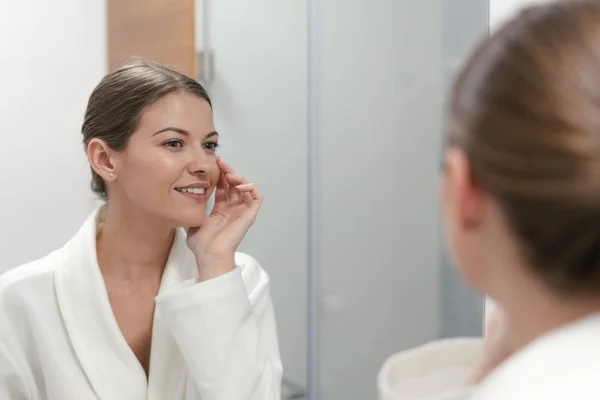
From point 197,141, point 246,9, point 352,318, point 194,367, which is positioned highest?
point 246,9

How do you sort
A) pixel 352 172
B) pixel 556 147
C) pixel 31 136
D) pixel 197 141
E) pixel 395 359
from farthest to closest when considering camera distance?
pixel 31 136
pixel 352 172
pixel 197 141
pixel 395 359
pixel 556 147

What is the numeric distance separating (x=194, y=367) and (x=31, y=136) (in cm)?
137

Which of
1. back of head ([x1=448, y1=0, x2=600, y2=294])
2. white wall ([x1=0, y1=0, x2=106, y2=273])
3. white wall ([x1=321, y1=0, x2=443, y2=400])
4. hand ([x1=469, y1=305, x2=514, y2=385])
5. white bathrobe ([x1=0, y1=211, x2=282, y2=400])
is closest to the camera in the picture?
back of head ([x1=448, y1=0, x2=600, y2=294])

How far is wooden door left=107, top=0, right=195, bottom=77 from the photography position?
1799mm

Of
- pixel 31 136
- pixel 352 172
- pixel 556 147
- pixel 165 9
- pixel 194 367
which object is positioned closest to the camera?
pixel 556 147

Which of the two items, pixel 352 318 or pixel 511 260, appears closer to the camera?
pixel 511 260

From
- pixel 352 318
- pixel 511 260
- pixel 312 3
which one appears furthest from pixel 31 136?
pixel 511 260

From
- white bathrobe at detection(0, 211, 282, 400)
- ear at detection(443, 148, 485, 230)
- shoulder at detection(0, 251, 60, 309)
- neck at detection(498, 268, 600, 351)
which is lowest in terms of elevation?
white bathrobe at detection(0, 211, 282, 400)

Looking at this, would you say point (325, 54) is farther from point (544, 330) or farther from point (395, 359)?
point (544, 330)

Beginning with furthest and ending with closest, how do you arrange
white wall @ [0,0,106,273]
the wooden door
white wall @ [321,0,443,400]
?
white wall @ [0,0,106,273]
the wooden door
white wall @ [321,0,443,400]

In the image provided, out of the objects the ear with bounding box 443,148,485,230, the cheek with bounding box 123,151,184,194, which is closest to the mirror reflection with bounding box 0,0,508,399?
the cheek with bounding box 123,151,184,194

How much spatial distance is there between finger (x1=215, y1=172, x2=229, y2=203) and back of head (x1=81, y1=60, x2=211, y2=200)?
5.9 inches

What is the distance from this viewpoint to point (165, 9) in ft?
6.14

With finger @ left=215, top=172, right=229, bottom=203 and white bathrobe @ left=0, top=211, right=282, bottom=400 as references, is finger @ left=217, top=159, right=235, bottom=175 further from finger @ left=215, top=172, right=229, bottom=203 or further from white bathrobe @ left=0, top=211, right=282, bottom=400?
white bathrobe @ left=0, top=211, right=282, bottom=400
